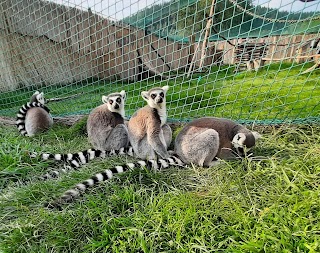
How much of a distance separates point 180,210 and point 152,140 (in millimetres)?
1155

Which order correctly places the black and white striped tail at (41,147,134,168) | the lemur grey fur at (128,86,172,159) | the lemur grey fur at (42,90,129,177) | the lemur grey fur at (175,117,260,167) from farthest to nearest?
1. the lemur grey fur at (42,90,129,177)
2. the black and white striped tail at (41,147,134,168)
3. the lemur grey fur at (128,86,172,159)
4. the lemur grey fur at (175,117,260,167)

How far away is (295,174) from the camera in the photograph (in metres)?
2.31

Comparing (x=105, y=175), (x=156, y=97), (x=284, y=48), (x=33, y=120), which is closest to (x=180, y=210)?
(x=105, y=175)

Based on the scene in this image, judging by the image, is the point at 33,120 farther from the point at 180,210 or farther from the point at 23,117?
the point at 180,210

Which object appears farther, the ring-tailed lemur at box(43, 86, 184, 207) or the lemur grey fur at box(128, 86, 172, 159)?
the lemur grey fur at box(128, 86, 172, 159)

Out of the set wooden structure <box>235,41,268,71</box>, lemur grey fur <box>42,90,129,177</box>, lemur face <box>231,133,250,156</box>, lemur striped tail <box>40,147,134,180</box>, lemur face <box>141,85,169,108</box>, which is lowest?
lemur striped tail <box>40,147,134,180</box>

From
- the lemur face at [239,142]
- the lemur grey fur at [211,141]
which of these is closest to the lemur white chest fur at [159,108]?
the lemur grey fur at [211,141]

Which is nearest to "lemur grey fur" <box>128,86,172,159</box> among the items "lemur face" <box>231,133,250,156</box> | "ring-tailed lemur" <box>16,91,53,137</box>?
"lemur face" <box>231,133,250,156</box>

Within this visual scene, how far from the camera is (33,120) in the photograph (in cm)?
448

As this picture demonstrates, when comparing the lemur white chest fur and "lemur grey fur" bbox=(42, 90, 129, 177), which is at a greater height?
the lemur white chest fur

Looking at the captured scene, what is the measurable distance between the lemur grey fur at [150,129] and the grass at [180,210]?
45cm

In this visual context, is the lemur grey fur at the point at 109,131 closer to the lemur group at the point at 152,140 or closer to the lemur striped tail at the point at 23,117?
the lemur group at the point at 152,140

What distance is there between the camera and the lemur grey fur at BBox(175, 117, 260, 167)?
2.90 metres

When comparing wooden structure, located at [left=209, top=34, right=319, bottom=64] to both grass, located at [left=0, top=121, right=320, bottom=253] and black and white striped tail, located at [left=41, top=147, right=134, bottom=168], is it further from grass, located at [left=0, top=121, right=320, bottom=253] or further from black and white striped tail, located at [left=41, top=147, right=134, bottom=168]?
black and white striped tail, located at [left=41, top=147, right=134, bottom=168]
